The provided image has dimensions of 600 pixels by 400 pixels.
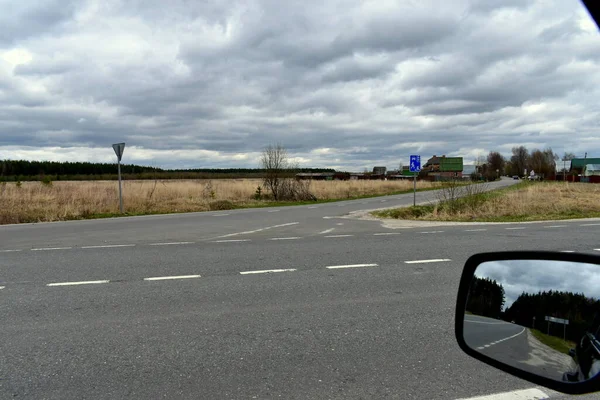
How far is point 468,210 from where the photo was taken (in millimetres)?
19375

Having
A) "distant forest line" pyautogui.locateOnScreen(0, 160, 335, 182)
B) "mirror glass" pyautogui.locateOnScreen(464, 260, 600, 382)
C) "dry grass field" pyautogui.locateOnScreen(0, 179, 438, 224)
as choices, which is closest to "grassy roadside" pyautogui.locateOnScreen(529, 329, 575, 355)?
"mirror glass" pyautogui.locateOnScreen(464, 260, 600, 382)

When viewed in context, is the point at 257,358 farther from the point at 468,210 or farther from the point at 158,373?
the point at 468,210

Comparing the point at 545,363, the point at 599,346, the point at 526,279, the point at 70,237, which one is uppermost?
the point at 526,279

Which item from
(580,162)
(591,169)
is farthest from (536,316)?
(580,162)

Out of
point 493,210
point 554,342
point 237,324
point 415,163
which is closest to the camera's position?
point 554,342

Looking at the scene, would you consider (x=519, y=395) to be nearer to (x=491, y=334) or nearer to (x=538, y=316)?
(x=491, y=334)

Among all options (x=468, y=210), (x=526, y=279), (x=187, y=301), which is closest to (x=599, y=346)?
(x=526, y=279)

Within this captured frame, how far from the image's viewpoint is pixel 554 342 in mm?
1449

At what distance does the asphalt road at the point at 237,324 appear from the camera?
342cm

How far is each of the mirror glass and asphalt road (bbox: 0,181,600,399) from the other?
172 centimetres

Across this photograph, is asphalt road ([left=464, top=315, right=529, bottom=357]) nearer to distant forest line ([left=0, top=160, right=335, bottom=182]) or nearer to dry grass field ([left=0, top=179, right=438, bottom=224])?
dry grass field ([left=0, top=179, right=438, bottom=224])

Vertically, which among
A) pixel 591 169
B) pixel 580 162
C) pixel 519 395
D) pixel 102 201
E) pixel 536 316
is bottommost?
pixel 519 395

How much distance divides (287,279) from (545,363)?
5.42 metres

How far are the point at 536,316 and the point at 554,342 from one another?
114 millimetres
